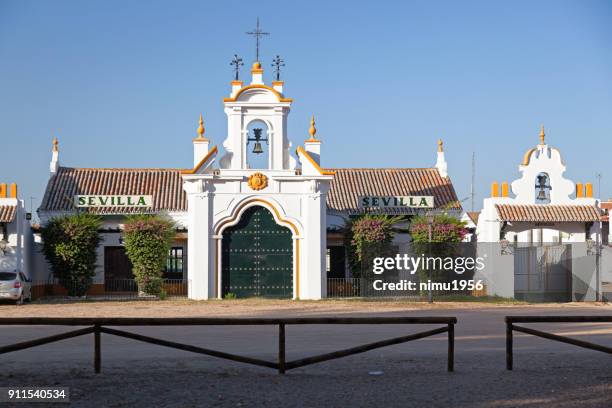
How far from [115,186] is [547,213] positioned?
20.5 metres

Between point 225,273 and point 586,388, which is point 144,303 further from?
point 586,388

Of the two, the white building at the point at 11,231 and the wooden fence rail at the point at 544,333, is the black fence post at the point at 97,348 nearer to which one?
the wooden fence rail at the point at 544,333

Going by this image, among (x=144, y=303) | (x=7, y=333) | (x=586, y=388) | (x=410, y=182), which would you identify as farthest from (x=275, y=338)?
(x=410, y=182)

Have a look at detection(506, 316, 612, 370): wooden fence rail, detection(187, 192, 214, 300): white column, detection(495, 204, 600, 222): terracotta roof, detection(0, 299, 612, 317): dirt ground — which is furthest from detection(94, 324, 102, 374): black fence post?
detection(495, 204, 600, 222): terracotta roof

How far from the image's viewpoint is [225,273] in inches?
1512

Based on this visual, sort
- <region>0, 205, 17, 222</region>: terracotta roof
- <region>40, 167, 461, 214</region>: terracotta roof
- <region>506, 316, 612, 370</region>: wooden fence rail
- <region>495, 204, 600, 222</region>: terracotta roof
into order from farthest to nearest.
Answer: <region>40, 167, 461, 214</region>: terracotta roof, <region>495, 204, 600, 222</region>: terracotta roof, <region>0, 205, 17, 222</region>: terracotta roof, <region>506, 316, 612, 370</region>: wooden fence rail

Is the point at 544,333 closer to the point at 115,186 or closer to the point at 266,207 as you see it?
the point at 266,207

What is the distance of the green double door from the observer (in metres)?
38.4

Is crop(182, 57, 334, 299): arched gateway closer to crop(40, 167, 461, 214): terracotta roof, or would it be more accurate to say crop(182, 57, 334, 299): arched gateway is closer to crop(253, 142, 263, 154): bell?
crop(253, 142, 263, 154): bell

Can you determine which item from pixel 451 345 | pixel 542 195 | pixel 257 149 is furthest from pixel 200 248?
pixel 451 345

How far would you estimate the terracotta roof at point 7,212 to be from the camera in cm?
3900

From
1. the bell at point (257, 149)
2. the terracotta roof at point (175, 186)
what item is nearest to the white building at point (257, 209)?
the bell at point (257, 149)

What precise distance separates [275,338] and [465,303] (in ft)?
54.5

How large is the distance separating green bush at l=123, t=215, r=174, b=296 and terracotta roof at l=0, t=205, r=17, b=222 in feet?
14.9
